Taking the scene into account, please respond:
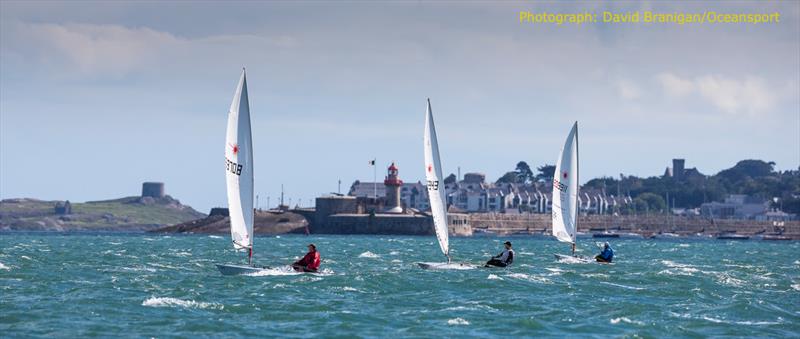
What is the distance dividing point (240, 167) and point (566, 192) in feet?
92.6

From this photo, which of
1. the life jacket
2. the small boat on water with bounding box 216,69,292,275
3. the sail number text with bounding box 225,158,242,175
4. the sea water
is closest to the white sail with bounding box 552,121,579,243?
the sea water

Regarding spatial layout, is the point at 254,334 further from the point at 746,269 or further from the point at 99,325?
the point at 746,269

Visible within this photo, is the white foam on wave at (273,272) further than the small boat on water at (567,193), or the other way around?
the small boat on water at (567,193)

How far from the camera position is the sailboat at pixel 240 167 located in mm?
43625

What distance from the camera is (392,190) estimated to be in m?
197

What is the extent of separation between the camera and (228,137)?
43.8 m

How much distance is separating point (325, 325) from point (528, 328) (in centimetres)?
526

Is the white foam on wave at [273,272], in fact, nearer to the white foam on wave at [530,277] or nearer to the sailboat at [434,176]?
the sailboat at [434,176]

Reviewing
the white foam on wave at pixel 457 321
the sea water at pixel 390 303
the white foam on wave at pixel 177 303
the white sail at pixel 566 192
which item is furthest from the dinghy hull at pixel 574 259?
the white foam on wave at pixel 457 321

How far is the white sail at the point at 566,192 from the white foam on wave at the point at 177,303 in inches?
1325

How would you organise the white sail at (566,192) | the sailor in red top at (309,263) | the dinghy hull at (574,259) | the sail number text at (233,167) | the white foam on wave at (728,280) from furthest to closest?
1. the white sail at (566,192)
2. the dinghy hull at (574,259)
3. the white foam on wave at (728,280)
4. the sailor in red top at (309,263)
5. the sail number text at (233,167)

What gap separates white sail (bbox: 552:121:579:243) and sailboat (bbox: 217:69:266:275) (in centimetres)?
2627

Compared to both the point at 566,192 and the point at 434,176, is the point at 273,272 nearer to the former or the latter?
the point at 434,176

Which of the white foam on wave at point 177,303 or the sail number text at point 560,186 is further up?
the sail number text at point 560,186
